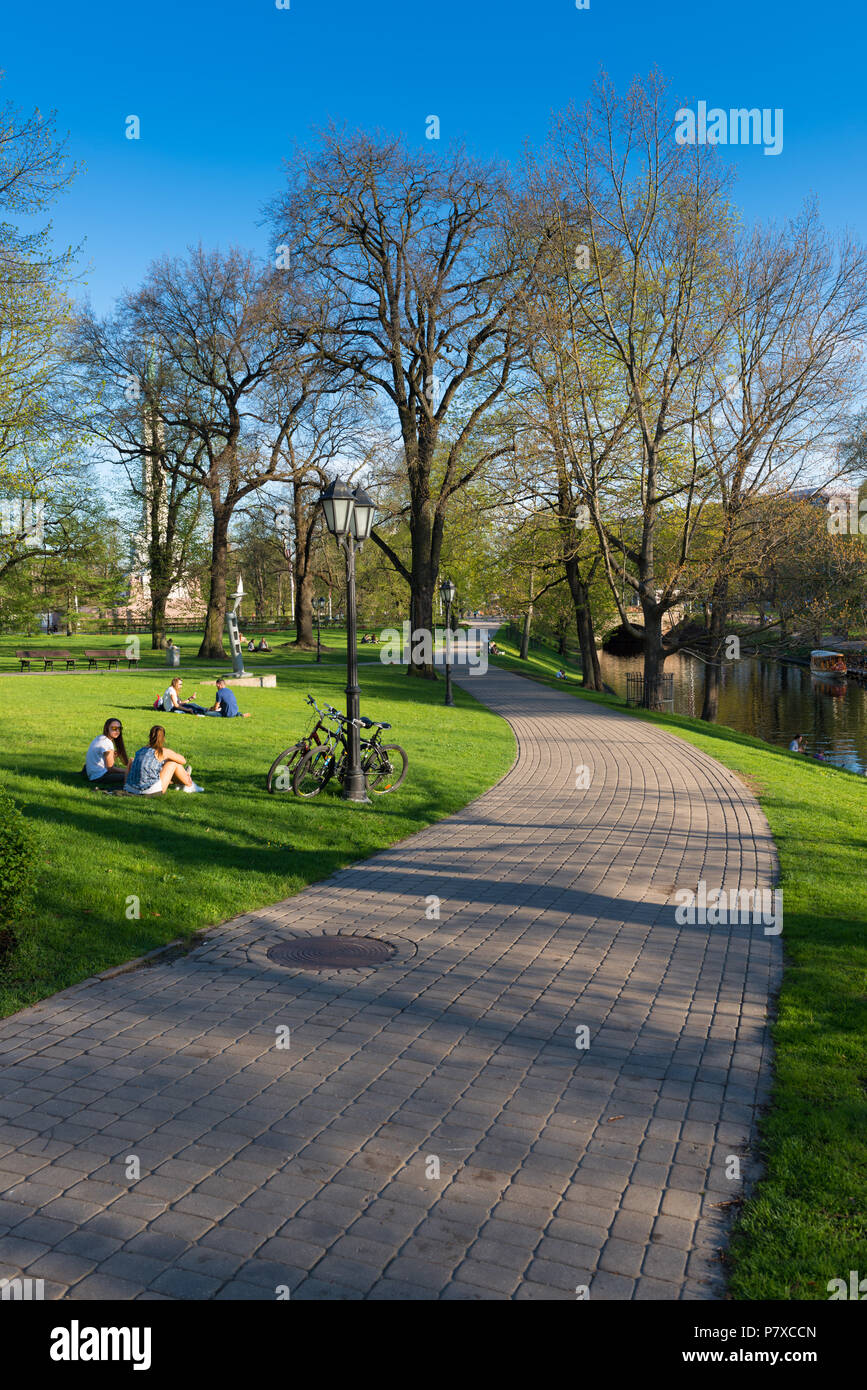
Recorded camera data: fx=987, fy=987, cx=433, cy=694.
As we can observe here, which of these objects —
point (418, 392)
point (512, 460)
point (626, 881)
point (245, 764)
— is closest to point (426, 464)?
point (418, 392)

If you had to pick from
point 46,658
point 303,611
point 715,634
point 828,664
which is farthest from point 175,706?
point 828,664

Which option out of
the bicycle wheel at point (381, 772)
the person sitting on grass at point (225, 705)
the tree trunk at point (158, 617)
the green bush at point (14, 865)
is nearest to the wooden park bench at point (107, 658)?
the tree trunk at point (158, 617)

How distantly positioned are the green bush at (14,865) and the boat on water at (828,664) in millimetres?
54253

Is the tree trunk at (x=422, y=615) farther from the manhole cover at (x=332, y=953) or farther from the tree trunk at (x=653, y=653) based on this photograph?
the manhole cover at (x=332, y=953)

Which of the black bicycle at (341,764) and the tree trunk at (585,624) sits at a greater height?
the tree trunk at (585,624)

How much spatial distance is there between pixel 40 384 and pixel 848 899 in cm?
1795

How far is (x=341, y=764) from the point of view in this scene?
12.7 meters

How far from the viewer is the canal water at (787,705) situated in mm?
33625

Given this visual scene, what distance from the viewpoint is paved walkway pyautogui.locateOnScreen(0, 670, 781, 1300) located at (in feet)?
11.7

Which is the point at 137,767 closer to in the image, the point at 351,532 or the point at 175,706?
the point at 351,532

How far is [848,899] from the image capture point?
27.9ft

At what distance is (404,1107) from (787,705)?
42613 millimetres

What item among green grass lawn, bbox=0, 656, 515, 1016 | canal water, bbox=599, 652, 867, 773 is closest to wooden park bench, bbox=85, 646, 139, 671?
green grass lawn, bbox=0, 656, 515, 1016

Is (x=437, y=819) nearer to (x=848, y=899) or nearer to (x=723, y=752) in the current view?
(x=848, y=899)
